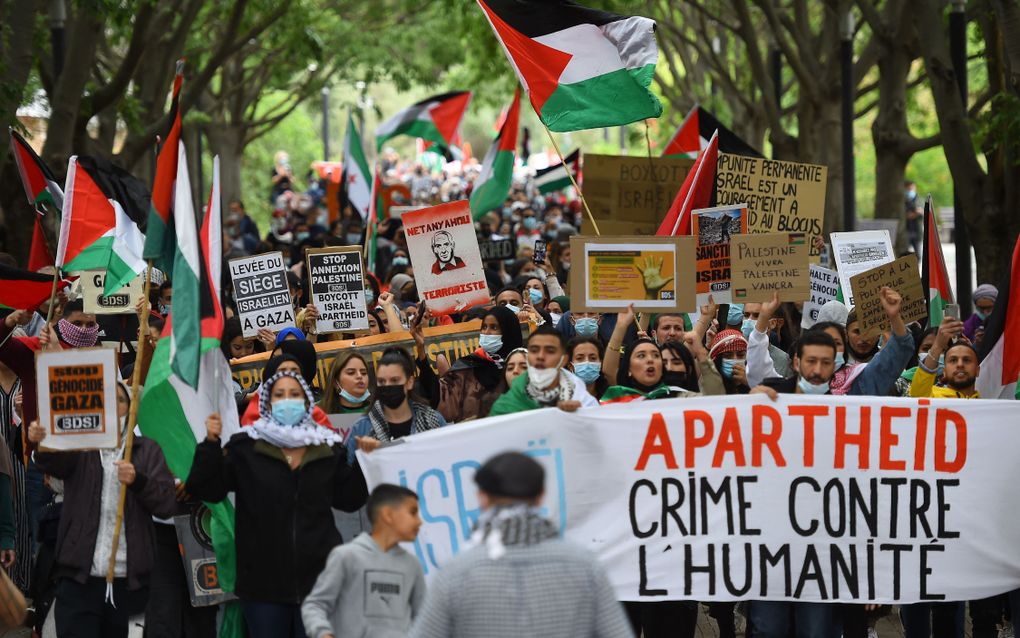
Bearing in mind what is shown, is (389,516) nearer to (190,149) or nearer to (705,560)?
(705,560)

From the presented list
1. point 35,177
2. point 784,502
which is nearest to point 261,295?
point 35,177

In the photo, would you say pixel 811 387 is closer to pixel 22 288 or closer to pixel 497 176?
pixel 22 288

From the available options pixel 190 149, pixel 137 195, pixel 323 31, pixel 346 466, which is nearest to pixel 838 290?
pixel 137 195

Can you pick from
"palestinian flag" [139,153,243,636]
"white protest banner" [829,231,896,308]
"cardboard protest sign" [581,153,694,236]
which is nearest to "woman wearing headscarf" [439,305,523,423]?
"palestinian flag" [139,153,243,636]

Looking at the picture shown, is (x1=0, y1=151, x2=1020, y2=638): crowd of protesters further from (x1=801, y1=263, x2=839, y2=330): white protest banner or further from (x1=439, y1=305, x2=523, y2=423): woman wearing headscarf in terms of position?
(x1=801, y1=263, x2=839, y2=330): white protest banner

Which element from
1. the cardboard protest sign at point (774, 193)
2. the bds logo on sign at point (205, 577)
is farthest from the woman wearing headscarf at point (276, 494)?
the cardboard protest sign at point (774, 193)

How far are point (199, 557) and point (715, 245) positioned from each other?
370 centimetres

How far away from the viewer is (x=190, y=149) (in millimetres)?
35031

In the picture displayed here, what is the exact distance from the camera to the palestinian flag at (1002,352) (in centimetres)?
845

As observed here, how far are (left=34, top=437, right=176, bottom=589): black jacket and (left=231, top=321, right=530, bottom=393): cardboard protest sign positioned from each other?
212 centimetres

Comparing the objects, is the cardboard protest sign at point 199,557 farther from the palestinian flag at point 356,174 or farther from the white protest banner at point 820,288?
the palestinian flag at point 356,174

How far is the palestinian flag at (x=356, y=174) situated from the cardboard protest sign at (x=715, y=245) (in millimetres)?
9309

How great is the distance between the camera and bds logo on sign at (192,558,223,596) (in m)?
7.07

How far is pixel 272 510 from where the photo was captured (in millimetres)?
6410
